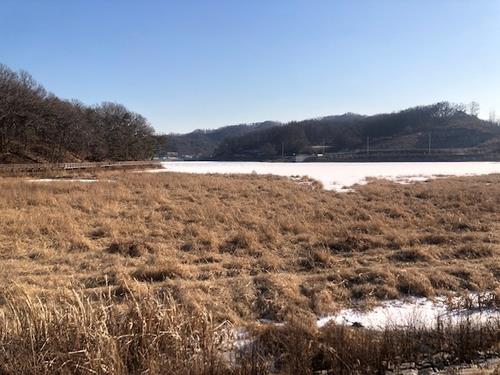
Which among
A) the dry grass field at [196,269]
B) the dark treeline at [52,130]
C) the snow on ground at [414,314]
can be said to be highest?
the dark treeline at [52,130]

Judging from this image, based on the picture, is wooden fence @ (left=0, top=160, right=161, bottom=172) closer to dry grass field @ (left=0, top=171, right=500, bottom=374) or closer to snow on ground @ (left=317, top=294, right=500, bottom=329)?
dry grass field @ (left=0, top=171, right=500, bottom=374)

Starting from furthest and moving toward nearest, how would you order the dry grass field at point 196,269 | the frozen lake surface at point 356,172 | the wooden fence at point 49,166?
the frozen lake surface at point 356,172 → the wooden fence at point 49,166 → the dry grass field at point 196,269

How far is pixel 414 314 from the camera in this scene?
7137 millimetres

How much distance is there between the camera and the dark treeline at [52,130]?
57.0 meters

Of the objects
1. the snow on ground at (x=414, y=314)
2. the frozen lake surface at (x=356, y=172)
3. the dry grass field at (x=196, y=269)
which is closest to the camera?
the dry grass field at (x=196, y=269)

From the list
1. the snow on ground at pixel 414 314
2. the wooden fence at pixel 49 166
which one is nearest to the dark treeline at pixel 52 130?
the wooden fence at pixel 49 166

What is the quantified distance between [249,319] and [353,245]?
231 inches

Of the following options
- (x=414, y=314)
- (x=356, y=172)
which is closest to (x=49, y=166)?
(x=356, y=172)

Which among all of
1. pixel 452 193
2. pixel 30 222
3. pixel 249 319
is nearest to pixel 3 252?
pixel 30 222

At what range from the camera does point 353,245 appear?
12.3 metres

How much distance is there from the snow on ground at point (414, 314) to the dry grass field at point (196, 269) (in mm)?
302

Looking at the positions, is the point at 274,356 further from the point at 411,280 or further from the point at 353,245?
the point at 353,245

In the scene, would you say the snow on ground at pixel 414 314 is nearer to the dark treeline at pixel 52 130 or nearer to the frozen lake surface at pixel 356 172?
the frozen lake surface at pixel 356 172

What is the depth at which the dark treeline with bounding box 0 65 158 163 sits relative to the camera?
187 feet
